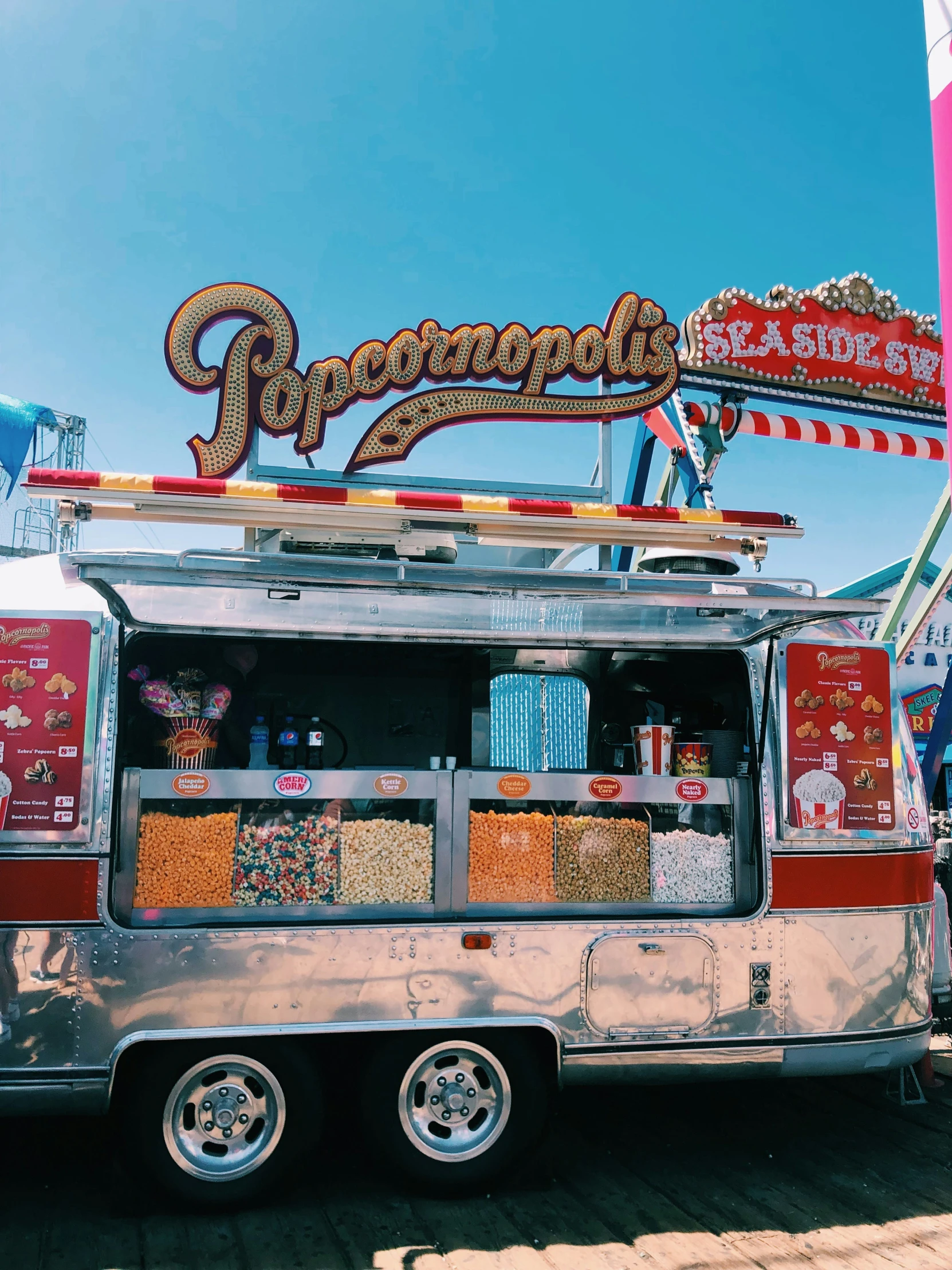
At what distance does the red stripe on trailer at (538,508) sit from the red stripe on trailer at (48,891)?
7.44ft

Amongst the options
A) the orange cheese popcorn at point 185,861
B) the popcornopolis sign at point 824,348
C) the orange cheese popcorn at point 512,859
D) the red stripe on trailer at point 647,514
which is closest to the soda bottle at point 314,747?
the orange cheese popcorn at point 185,861

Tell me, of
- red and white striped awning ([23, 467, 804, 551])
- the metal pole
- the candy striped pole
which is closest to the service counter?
red and white striped awning ([23, 467, 804, 551])

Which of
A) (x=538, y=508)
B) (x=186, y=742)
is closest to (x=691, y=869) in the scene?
(x=538, y=508)

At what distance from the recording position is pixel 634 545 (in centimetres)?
459

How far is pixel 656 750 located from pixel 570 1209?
6.37ft

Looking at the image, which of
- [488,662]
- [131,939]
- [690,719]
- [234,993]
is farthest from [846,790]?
[131,939]

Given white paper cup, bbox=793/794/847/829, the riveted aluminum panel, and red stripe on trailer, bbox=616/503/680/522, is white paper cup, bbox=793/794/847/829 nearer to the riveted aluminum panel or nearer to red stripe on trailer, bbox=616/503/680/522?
the riveted aluminum panel

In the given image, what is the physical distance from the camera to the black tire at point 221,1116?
3.69m

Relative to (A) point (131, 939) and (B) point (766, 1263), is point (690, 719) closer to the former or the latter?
(B) point (766, 1263)

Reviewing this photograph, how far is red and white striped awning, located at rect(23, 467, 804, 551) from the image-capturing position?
3975 millimetres

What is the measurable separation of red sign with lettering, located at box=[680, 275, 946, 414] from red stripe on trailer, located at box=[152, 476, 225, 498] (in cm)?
672

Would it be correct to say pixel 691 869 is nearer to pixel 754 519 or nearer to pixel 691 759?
pixel 691 759

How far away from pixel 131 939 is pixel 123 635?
118 cm

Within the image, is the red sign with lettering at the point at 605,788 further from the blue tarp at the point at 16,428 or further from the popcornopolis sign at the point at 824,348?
the popcornopolis sign at the point at 824,348
